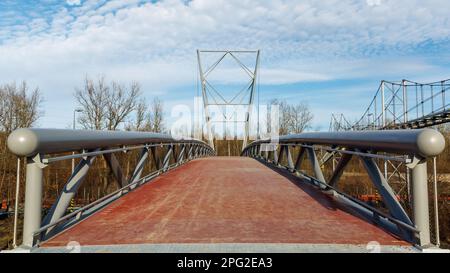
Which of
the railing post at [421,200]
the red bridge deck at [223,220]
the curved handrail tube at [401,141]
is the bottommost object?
the red bridge deck at [223,220]

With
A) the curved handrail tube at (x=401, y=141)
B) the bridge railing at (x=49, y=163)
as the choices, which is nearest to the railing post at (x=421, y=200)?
the curved handrail tube at (x=401, y=141)

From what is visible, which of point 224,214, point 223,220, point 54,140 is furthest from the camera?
point 224,214

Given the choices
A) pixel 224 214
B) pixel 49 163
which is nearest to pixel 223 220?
pixel 224 214

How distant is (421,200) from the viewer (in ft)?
8.01

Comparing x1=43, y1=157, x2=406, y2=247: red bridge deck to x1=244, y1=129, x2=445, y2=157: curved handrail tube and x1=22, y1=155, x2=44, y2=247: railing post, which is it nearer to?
x1=22, y1=155, x2=44, y2=247: railing post

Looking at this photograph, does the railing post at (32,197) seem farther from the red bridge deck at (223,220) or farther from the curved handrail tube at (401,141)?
the curved handrail tube at (401,141)

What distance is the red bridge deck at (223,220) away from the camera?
9.17ft

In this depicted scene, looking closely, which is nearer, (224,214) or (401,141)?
(401,141)

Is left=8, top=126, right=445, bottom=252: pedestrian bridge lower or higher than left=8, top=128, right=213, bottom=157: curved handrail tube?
lower

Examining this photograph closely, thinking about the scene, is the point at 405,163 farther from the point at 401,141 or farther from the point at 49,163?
the point at 49,163

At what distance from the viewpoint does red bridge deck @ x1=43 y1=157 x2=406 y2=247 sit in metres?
2.79

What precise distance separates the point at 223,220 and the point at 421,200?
1.80 m

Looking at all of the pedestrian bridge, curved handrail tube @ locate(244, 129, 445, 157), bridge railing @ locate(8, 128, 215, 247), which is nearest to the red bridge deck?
the pedestrian bridge
